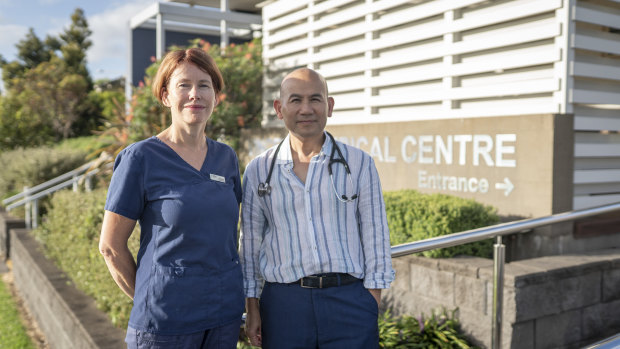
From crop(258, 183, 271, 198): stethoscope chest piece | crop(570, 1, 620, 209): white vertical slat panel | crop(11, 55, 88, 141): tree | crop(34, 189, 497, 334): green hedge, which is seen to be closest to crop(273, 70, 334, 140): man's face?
crop(258, 183, 271, 198): stethoscope chest piece

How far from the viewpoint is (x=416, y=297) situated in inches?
173

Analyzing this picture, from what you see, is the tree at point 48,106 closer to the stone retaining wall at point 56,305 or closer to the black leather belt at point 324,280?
the stone retaining wall at point 56,305

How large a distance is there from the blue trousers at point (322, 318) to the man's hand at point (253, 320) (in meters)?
0.10

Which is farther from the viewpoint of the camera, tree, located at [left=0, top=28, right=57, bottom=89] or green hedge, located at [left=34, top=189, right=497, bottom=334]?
tree, located at [left=0, top=28, right=57, bottom=89]

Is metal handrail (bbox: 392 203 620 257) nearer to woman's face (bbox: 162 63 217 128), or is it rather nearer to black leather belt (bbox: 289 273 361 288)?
black leather belt (bbox: 289 273 361 288)

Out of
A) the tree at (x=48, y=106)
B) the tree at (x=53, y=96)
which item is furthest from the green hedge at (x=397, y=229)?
the tree at (x=53, y=96)

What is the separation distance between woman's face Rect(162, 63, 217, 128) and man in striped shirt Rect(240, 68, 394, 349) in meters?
0.31

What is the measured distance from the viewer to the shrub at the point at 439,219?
4.63 meters

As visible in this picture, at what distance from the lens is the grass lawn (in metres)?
5.59

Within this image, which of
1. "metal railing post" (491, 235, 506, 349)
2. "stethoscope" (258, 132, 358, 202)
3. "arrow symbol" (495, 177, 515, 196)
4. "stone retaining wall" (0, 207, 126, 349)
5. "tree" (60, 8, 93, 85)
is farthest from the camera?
"tree" (60, 8, 93, 85)

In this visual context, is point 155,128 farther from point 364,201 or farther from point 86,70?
point 86,70

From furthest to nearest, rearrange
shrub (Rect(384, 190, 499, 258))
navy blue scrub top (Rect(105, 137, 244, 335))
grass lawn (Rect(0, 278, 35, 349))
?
grass lawn (Rect(0, 278, 35, 349)) → shrub (Rect(384, 190, 499, 258)) → navy blue scrub top (Rect(105, 137, 244, 335))

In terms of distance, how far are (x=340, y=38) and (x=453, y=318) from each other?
4641mm

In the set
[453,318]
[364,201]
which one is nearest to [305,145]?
[364,201]
